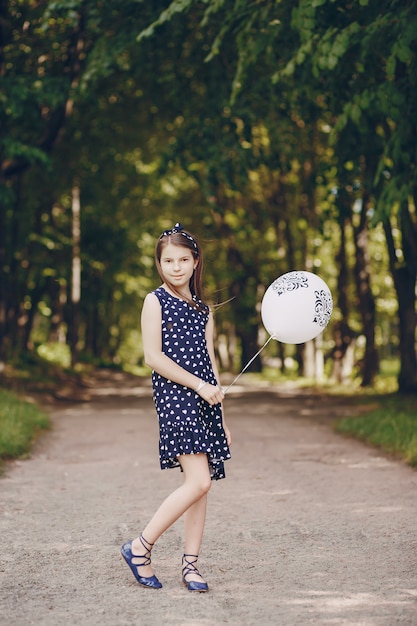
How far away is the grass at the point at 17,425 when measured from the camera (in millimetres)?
9891

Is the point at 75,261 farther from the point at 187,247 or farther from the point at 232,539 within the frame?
the point at 187,247

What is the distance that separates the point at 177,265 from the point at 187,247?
0.13m

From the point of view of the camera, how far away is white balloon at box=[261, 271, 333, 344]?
5.17 m

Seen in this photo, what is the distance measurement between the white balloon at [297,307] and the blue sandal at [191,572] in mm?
1309

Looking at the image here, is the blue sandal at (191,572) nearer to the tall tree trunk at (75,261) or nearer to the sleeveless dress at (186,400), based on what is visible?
the sleeveless dress at (186,400)

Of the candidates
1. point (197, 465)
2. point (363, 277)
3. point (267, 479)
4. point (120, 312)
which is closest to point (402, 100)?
point (267, 479)

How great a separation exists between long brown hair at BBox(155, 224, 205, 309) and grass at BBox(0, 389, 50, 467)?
470 cm

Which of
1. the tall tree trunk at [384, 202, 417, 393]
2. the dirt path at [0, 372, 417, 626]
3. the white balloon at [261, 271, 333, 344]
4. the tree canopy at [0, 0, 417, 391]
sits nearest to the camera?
the dirt path at [0, 372, 417, 626]

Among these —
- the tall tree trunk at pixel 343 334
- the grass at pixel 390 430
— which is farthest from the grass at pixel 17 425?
the tall tree trunk at pixel 343 334

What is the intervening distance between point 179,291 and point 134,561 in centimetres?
147

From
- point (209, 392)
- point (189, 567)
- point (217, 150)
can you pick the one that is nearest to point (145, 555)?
point (189, 567)

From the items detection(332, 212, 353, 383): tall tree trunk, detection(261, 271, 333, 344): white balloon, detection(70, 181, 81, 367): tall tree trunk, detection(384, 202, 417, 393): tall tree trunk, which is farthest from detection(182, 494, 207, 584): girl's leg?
detection(70, 181, 81, 367): tall tree trunk

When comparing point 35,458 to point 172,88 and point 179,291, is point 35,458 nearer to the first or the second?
point 179,291

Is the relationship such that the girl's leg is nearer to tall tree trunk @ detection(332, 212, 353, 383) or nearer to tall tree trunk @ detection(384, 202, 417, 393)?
tall tree trunk @ detection(384, 202, 417, 393)
